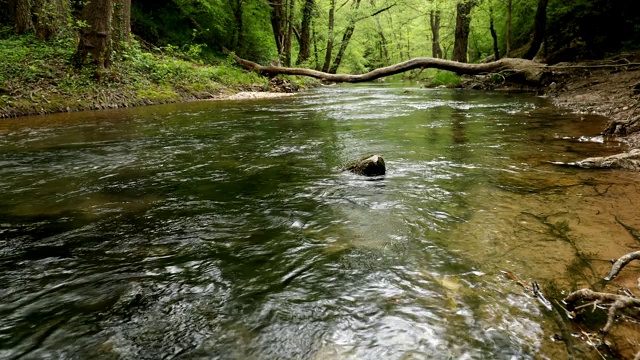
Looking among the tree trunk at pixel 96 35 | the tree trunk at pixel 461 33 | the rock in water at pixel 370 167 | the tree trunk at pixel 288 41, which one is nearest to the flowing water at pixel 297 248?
the rock in water at pixel 370 167

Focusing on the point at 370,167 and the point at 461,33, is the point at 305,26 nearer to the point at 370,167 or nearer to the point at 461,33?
the point at 461,33

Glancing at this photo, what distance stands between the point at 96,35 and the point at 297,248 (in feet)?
34.2

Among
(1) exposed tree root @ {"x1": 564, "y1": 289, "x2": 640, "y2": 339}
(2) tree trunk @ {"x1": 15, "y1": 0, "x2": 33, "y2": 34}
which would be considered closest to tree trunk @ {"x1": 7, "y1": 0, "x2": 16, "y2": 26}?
(2) tree trunk @ {"x1": 15, "y1": 0, "x2": 33, "y2": 34}

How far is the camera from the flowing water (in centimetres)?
173

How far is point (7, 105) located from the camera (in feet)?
27.4

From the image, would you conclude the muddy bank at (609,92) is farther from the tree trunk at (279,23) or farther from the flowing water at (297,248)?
the tree trunk at (279,23)

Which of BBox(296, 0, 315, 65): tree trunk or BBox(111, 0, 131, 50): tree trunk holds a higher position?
BBox(296, 0, 315, 65): tree trunk

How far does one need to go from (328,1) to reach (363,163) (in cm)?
2580

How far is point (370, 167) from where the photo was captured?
429 centimetres

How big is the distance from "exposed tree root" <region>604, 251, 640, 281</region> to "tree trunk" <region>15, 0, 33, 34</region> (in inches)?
592

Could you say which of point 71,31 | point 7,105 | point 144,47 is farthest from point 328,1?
point 7,105

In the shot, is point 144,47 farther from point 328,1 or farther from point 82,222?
point 328,1

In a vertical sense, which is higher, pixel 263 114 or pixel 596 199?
pixel 263 114

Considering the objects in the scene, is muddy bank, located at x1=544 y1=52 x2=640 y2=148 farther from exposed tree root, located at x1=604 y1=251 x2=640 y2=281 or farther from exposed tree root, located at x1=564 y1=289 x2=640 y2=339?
exposed tree root, located at x1=564 y1=289 x2=640 y2=339
